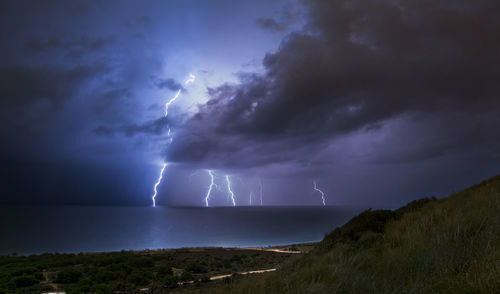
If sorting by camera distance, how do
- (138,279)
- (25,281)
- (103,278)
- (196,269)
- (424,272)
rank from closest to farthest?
(424,272), (25,281), (138,279), (103,278), (196,269)

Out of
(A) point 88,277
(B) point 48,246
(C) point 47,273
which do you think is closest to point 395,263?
(A) point 88,277

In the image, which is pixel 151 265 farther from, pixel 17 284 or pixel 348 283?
pixel 348 283

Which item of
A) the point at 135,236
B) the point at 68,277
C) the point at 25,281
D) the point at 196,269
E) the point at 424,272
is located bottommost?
the point at 135,236

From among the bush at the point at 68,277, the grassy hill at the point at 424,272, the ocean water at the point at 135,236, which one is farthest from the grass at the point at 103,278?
the ocean water at the point at 135,236

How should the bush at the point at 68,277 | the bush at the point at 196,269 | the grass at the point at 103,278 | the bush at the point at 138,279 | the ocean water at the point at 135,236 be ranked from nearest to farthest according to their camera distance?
the grass at the point at 103,278
the bush at the point at 138,279
the bush at the point at 68,277
the bush at the point at 196,269
the ocean water at the point at 135,236

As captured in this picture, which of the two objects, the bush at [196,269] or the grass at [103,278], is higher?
the grass at [103,278]

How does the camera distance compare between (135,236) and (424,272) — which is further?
(135,236)

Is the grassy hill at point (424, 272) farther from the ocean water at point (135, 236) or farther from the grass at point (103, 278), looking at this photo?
the ocean water at point (135, 236)

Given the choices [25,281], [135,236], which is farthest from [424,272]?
[135,236]

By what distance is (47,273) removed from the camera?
20000mm

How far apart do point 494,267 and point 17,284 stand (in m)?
22.5

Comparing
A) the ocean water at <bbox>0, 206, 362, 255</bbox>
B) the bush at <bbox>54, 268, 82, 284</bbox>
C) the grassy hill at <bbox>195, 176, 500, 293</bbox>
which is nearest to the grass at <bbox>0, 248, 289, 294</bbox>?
the bush at <bbox>54, 268, 82, 284</bbox>

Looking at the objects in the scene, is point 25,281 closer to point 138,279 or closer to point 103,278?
point 103,278

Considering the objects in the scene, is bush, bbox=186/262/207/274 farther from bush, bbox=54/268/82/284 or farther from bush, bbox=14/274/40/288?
bush, bbox=14/274/40/288
